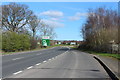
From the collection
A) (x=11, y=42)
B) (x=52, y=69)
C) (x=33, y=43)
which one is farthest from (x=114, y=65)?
(x=33, y=43)

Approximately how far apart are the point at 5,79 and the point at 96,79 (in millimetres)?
4066

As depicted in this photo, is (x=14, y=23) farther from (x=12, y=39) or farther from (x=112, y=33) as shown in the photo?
(x=112, y=33)

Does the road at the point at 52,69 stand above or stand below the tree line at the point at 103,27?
below

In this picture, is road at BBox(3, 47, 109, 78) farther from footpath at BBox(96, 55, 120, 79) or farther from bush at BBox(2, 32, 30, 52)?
bush at BBox(2, 32, 30, 52)

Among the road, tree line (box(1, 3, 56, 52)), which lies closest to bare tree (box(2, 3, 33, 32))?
tree line (box(1, 3, 56, 52))

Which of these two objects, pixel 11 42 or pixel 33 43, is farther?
pixel 33 43

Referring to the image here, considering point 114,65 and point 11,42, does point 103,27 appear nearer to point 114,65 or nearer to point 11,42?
point 11,42

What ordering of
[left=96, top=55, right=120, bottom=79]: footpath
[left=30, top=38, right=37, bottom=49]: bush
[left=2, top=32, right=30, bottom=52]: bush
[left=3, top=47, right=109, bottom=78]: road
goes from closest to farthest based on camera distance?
[left=3, top=47, right=109, bottom=78]: road, [left=96, top=55, right=120, bottom=79]: footpath, [left=2, top=32, right=30, bottom=52]: bush, [left=30, top=38, right=37, bottom=49]: bush

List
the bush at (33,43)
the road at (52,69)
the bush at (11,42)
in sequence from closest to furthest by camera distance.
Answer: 1. the road at (52,69)
2. the bush at (11,42)
3. the bush at (33,43)

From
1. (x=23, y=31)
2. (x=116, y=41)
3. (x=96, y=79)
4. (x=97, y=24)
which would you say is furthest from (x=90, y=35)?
(x=96, y=79)

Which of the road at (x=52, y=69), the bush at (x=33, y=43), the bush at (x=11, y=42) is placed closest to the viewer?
the road at (x=52, y=69)

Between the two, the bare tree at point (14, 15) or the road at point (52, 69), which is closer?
the road at point (52, 69)

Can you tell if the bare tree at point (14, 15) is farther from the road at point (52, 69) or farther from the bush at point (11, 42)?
the road at point (52, 69)

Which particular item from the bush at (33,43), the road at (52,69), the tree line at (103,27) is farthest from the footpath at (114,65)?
the bush at (33,43)
